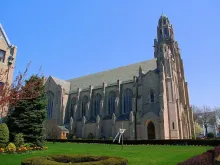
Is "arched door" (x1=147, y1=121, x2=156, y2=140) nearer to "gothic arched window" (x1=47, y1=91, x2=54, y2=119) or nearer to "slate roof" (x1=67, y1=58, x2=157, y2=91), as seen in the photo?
"slate roof" (x1=67, y1=58, x2=157, y2=91)

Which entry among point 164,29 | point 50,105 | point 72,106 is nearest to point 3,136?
point 72,106

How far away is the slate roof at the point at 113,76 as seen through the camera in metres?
50.6

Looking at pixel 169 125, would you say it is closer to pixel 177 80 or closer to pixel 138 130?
pixel 138 130

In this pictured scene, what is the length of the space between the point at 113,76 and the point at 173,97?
63.8 feet

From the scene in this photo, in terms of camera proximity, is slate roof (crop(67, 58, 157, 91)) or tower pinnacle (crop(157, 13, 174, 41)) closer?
slate roof (crop(67, 58, 157, 91))

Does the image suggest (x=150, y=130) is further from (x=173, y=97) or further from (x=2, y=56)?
(x=2, y=56)

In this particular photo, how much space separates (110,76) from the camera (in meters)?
56.0

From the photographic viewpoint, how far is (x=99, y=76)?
59656 millimetres

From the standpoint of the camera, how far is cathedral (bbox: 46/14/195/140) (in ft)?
130

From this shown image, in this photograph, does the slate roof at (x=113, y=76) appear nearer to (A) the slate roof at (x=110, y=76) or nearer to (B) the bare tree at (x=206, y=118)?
(A) the slate roof at (x=110, y=76)

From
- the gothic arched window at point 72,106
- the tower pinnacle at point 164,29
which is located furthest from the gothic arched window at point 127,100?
the tower pinnacle at point 164,29

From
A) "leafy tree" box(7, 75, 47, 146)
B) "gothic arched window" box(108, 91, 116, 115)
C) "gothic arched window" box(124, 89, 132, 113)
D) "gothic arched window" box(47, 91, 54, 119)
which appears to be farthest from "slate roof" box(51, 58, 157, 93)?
"leafy tree" box(7, 75, 47, 146)

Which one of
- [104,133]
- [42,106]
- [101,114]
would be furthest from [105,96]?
[42,106]

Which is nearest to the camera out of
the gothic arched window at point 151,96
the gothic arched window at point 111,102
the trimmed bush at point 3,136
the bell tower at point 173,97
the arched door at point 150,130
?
the trimmed bush at point 3,136
